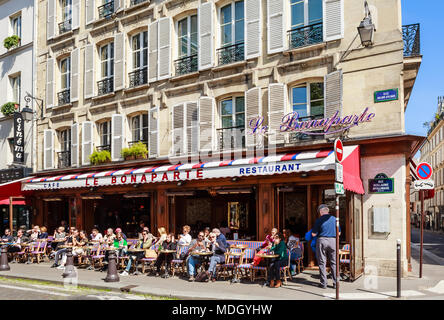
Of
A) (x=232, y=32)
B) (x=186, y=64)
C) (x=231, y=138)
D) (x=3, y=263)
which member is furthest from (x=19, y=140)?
(x=232, y=32)

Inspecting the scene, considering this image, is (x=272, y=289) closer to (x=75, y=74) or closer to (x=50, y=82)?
(x=75, y=74)

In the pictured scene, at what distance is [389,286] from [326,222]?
1.92m

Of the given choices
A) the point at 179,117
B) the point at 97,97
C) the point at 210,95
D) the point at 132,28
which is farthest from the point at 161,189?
the point at 132,28

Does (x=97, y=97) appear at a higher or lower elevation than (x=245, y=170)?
higher

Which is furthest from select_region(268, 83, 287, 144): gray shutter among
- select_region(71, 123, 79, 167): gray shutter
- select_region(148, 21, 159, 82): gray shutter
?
select_region(71, 123, 79, 167): gray shutter

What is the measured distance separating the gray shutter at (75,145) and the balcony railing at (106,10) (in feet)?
14.7

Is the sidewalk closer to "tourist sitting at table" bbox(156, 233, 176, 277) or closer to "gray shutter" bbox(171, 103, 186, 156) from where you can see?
"tourist sitting at table" bbox(156, 233, 176, 277)

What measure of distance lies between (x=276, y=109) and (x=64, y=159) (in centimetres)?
1001

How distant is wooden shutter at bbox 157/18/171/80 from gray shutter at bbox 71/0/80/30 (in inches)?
193

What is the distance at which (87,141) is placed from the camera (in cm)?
1577

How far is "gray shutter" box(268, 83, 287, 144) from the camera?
1105cm

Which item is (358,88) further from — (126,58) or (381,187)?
(126,58)

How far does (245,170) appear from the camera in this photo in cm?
1039

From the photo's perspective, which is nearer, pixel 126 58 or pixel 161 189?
pixel 161 189
